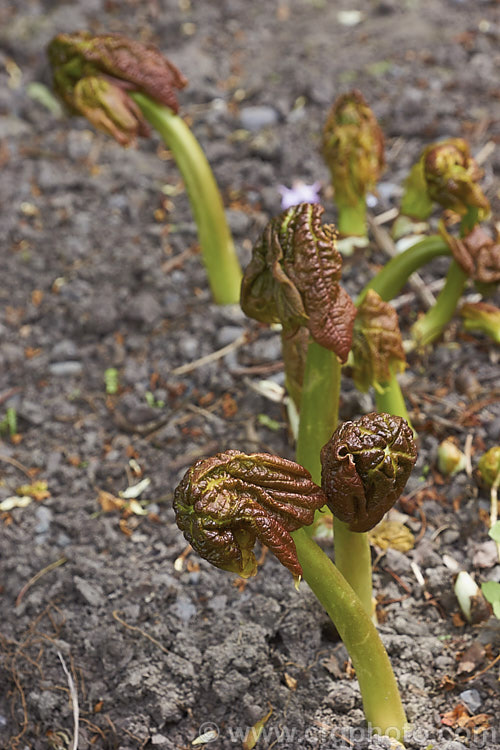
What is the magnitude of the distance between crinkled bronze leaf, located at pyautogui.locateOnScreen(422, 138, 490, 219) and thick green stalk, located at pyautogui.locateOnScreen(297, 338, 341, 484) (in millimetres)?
1038

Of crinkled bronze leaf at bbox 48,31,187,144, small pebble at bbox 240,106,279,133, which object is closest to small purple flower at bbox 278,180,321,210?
small pebble at bbox 240,106,279,133

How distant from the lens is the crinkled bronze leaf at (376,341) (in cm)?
256

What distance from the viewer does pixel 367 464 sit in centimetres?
193

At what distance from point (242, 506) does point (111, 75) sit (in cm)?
209

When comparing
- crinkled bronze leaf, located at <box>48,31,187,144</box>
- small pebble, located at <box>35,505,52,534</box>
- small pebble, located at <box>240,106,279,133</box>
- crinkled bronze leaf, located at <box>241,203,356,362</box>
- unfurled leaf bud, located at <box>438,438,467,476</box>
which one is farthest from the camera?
small pebble, located at <box>240,106,279,133</box>

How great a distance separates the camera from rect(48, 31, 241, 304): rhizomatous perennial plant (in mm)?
3289

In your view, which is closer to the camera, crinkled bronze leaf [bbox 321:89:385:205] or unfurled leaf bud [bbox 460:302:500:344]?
unfurled leaf bud [bbox 460:302:500:344]

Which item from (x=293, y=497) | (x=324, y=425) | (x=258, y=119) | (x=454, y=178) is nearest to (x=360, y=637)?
(x=293, y=497)

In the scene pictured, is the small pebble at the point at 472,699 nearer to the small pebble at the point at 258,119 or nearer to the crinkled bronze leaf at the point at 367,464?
the crinkled bronze leaf at the point at 367,464

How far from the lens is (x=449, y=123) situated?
4.24m

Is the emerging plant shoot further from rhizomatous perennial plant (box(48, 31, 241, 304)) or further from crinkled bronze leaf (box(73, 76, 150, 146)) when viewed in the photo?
crinkled bronze leaf (box(73, 76, 150, 146))

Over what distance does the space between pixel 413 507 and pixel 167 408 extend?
105 centimetres

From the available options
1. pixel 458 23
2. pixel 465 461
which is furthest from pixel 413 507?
pixel 458 23

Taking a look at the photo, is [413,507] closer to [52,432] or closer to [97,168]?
[52,432]
